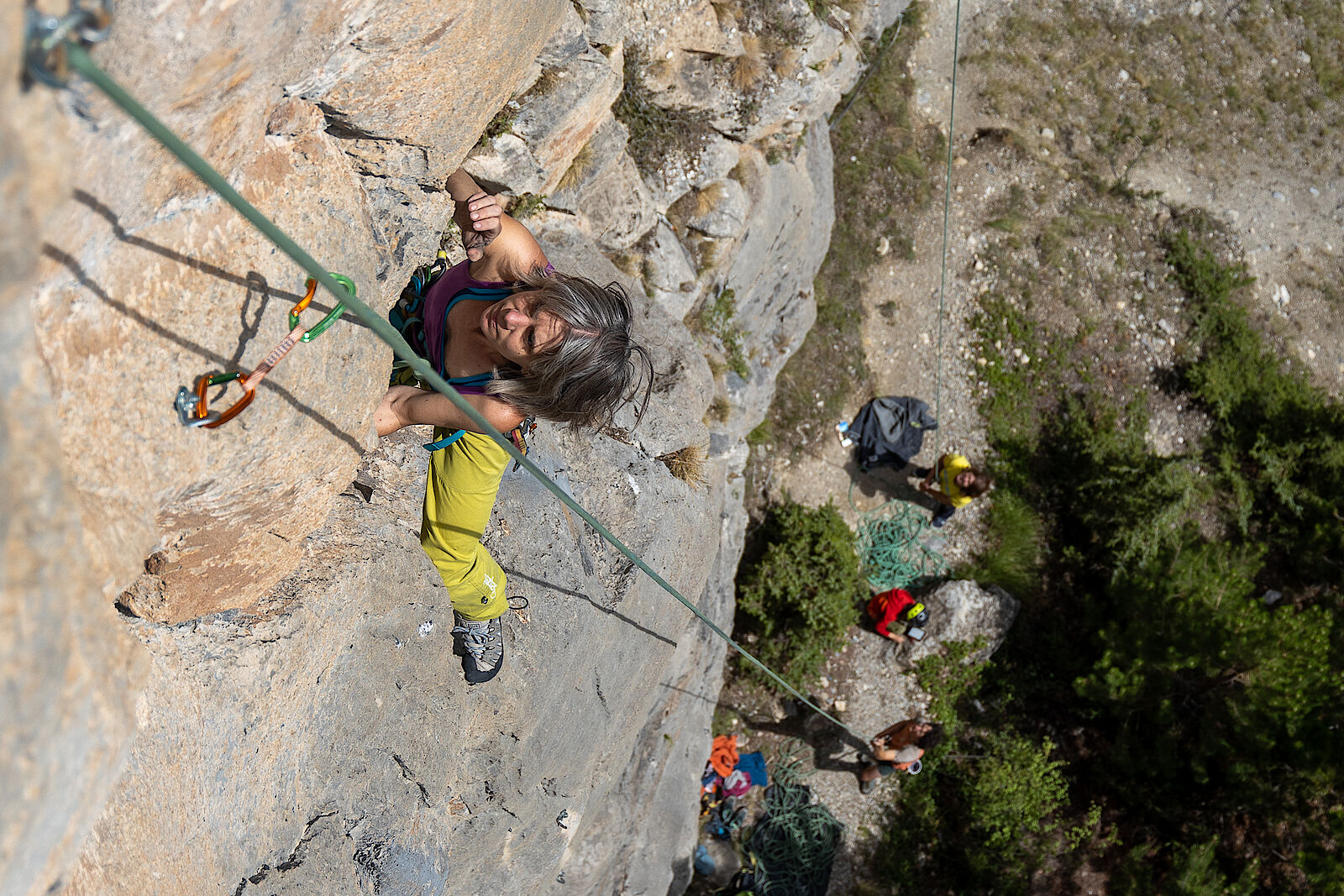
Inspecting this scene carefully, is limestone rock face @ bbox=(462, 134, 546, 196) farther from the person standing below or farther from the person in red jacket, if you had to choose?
the person standing below

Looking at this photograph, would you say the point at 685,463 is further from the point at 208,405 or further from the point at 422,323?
the point at 208,405

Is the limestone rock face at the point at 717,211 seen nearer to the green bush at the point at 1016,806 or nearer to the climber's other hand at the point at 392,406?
the climber's other hand at the point at 392,406

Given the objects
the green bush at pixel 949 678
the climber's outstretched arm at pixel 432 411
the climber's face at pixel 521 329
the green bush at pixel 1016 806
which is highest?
the climber's face at pixel 521 329

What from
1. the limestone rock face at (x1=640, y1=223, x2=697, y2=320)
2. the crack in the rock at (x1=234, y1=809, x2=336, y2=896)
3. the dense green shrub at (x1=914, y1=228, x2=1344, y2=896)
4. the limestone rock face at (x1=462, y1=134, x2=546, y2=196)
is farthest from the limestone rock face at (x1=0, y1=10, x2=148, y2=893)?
the dense green shrub at (x1=914, y1=228, x2=1344, y2=896)

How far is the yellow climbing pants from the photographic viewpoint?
345cm

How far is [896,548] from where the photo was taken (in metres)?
9.48

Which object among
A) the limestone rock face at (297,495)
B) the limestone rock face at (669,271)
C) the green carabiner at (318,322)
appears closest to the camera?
the limestone rock face at (297,495)

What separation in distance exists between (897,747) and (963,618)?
164 centimetres

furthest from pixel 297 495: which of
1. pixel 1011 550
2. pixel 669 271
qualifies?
pixel 1011 550

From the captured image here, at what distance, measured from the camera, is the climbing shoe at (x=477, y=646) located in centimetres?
379

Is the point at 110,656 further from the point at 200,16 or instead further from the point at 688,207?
the point at 688,207

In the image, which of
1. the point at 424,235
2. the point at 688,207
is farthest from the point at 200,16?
the point at 688,207

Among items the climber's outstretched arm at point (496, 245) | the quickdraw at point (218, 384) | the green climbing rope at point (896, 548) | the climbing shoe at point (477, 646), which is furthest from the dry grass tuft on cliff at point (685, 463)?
the green climbing rope at point (896, 548)

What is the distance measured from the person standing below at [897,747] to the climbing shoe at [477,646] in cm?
616
